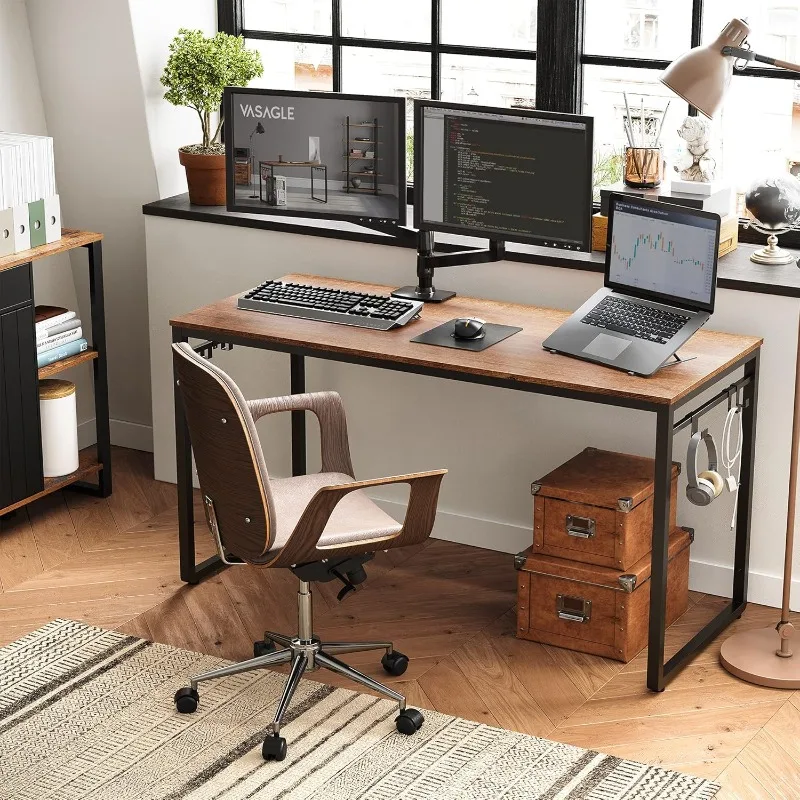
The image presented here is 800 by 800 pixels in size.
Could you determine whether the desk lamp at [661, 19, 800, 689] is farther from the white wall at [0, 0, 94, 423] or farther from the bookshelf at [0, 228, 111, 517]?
the white wall at [0, 0, 94, 423]

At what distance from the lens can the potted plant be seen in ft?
15.3

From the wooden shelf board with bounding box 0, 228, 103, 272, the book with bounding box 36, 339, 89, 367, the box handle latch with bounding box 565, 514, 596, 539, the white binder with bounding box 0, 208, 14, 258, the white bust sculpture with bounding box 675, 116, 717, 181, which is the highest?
the white bust sculpture with bounding box 675, 116, 717, 181

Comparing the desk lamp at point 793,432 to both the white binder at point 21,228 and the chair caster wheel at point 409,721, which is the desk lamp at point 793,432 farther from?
the white binder at point 21,228

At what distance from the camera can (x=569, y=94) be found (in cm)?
452

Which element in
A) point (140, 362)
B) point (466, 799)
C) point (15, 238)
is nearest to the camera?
point (466, 799)

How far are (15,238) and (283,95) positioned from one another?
996 mm

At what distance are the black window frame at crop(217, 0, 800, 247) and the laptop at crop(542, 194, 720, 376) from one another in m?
0.75

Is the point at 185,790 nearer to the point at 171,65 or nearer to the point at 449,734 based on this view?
the point at 449,734

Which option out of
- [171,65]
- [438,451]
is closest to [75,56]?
[171,65]

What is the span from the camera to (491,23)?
4.62 meters

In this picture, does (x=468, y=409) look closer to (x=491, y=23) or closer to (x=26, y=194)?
(x=491, y=23)

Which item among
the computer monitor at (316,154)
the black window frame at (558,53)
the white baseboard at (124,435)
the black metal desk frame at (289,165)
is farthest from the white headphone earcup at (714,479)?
the white baseboard at (124,435)

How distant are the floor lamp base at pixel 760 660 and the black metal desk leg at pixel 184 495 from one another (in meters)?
1.57

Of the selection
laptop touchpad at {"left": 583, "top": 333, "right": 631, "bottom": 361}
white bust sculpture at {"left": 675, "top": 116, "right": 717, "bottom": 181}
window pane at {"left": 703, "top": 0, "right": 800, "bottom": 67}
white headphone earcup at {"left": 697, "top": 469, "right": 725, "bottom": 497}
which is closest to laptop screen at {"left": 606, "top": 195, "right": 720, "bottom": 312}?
laptop touchpad at {"left": 583, "top": 333, "right": 631, "bottom": 361}
